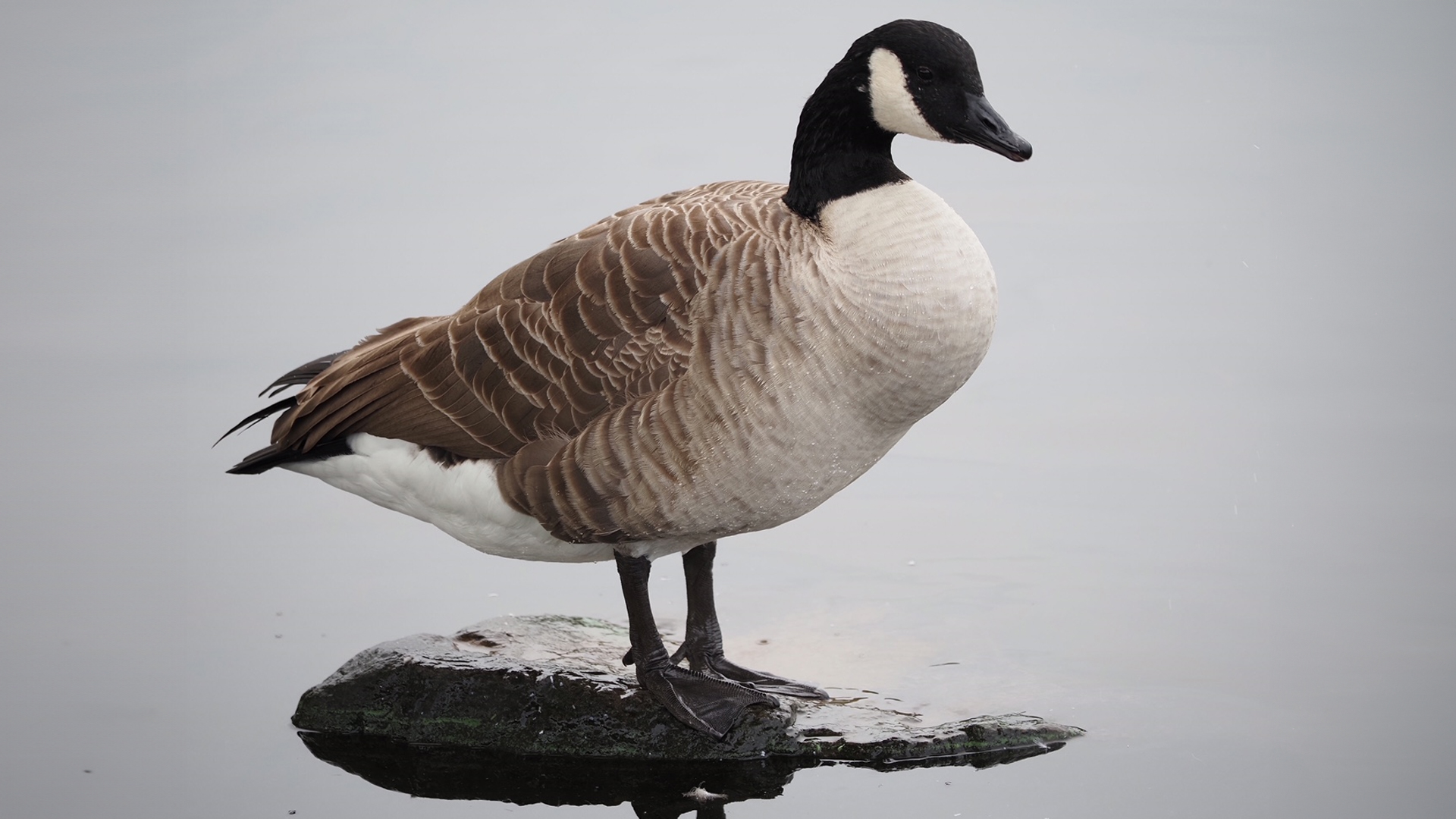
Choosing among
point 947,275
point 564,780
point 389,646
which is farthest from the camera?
point 389,646

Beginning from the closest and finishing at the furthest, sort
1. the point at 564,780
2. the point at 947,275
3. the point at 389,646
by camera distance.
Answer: the point at 947,275 → the point at 564,780 → the point at 389,646

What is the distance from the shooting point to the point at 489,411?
5.93m

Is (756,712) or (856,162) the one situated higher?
(856,162)

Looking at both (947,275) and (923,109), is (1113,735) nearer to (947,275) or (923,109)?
(947,275)

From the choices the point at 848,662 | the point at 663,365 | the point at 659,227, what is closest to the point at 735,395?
the point at 663,365

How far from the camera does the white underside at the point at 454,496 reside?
6016 mm

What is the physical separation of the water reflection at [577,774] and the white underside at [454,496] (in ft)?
2.33

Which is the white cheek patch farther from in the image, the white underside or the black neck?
the white underside

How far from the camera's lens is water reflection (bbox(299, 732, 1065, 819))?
5789mm

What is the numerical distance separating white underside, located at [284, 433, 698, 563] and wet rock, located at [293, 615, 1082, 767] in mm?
449

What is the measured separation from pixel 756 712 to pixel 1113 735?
4.04 ft

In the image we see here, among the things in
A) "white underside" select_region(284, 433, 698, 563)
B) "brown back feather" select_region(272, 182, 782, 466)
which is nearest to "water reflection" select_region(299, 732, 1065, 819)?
"white underside" select_region(284, 433, 698, 563)

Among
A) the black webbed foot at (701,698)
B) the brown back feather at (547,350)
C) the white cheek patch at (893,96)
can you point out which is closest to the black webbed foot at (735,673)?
the black webbed foot at (701,698)

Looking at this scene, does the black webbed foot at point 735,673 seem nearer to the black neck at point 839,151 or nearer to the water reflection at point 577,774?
the water reflection at point 577,774
